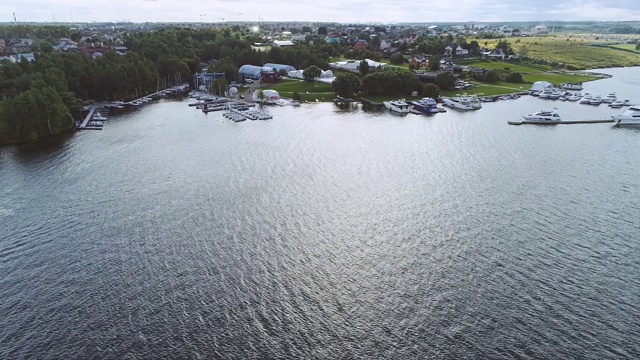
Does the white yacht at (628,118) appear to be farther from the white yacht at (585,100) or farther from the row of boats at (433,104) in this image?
the row of boats at (433,104)

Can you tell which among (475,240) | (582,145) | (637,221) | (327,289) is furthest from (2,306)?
(582,145)

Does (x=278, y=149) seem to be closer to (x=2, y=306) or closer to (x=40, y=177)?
(x=40, y=177)

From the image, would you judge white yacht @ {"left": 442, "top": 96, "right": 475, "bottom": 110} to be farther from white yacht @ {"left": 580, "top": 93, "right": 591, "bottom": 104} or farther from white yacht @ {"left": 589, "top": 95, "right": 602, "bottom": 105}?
white yacht @ {"left": 589, "top": 95, "right": 602, "bottom": 105}

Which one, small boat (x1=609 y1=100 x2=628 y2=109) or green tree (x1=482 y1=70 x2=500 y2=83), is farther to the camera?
green tree (x1=482 y1=70 x2=500 y2=83)

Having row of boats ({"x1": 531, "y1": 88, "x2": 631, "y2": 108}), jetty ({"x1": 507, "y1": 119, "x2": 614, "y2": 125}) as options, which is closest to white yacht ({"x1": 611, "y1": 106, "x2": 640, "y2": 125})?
jetty ({"x1": 507, "y1": 119, "x2": 614, "y2": 125})

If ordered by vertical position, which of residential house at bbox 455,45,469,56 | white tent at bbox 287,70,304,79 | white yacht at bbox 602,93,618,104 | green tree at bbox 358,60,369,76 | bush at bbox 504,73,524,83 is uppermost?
residential house at bbox 455,45,469,56

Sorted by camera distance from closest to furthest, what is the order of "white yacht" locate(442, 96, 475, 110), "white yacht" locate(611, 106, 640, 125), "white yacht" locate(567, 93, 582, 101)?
"white yacht" locate(611, 106, 640, 125) → "white yacht" locate(442, 96, 475, 110) → "white yacht" locate(567, 93, 582, 101)
